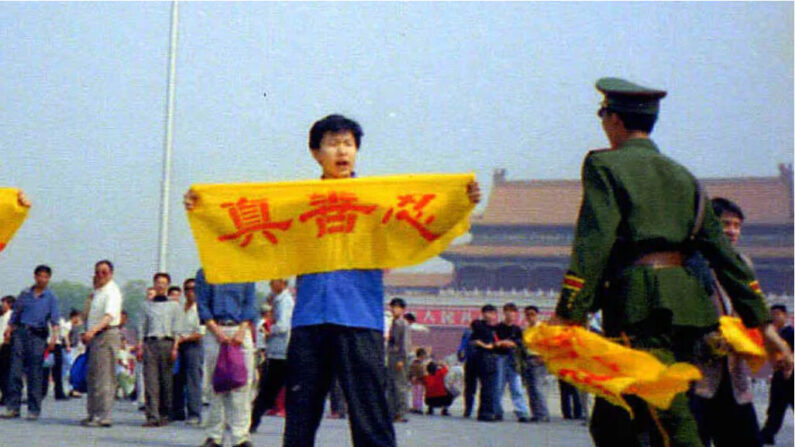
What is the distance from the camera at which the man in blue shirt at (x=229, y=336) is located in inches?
345

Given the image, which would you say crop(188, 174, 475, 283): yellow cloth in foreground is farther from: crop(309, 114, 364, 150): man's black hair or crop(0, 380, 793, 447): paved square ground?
crop(0, 380, 793, 447): paved square ground

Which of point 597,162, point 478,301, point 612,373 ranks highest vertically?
point 597,162

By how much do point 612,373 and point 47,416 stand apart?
1026cm

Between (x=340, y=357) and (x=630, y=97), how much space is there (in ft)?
4.82

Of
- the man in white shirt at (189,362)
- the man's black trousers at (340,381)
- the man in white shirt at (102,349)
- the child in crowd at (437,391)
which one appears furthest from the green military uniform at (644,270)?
the child in crowd at (437,391)

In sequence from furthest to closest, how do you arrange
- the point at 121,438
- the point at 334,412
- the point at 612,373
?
the point at 334,412
the point at 121,438
the point at 612,373

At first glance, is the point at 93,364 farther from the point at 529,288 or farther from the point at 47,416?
the point at 529,288

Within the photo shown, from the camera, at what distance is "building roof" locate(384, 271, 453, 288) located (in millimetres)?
56750

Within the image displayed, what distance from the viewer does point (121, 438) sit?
9945 mm

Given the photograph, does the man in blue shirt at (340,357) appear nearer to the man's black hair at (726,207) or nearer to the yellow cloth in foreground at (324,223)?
the yellow cloth in foreground at (324,223)

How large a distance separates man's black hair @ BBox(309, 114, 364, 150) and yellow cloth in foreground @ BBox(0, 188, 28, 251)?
1.60m

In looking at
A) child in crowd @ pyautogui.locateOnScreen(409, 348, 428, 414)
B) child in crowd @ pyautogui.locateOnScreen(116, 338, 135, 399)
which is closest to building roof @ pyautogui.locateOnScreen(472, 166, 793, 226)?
child in crowd @ pyautogui.locateOnScreen(116, 338, 135, 399)

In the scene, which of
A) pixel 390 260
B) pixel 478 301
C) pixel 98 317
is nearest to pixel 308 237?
pixel 390 260

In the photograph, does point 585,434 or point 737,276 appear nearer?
point 737,276
